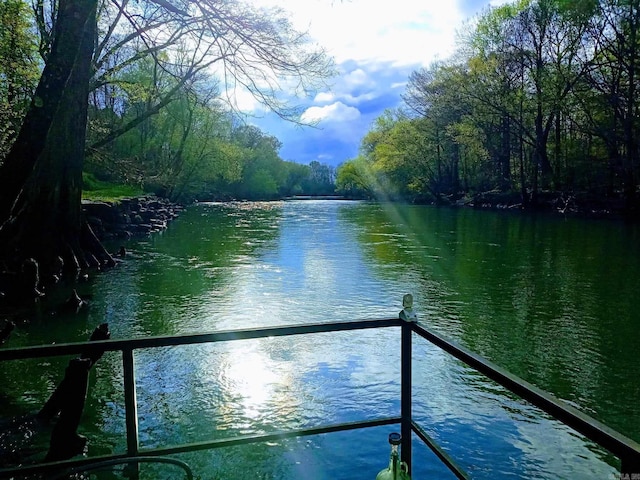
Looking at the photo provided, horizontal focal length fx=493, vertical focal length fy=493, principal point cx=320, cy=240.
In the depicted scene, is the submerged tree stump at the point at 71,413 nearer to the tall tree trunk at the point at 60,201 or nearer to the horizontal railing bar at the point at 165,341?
the horizontal railing bar at the point at 165,341

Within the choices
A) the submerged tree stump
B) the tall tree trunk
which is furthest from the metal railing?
the tall tree trunk

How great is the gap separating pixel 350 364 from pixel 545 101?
31.8 meters

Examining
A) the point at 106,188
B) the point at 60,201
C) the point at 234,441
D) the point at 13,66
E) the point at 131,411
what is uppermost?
the point at 13,66

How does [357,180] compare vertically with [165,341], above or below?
above

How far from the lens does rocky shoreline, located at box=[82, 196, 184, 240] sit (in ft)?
62.3

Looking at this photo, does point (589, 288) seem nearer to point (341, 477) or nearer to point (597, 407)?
A: point (597, 407)

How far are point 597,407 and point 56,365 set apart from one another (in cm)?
632

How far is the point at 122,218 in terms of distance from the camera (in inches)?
843

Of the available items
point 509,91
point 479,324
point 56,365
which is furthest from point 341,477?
point 509,91

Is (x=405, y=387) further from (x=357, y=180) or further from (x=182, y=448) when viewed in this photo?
(x=357, y=180)

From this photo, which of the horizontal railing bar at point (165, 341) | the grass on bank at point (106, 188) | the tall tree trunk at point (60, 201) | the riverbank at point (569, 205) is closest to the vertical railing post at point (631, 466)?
the horizontal railing bar at point (165, 341)

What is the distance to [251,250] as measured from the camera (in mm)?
17312

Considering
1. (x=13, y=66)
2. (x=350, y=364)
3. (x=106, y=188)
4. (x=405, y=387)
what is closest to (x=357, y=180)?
(x=106, y=188)

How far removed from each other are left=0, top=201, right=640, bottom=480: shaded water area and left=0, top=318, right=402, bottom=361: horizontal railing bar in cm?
208
